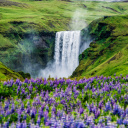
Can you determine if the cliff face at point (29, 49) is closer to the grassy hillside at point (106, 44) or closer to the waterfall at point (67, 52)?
the waterfall at point (67, 52)

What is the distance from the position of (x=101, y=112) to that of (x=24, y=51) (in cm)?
9089

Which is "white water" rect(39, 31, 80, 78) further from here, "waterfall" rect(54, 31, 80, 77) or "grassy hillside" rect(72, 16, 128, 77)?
"grassy hillside" rect(72, 16, 128, 77)

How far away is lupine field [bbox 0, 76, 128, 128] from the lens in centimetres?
403

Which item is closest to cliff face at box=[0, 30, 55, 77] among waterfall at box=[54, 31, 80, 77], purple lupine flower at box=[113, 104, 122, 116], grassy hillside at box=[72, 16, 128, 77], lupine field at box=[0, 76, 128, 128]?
waterfall at box=[54, 31, 80, 77]

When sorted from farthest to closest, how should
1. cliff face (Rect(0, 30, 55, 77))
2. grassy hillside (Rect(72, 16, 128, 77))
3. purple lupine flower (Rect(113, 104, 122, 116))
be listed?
cliff face (Rect(0, 30, 55, 77))
grassy hillside (Rect(72, 16, 128, 77))
purple lupine flower (Rect(113, 104, 122, 116))

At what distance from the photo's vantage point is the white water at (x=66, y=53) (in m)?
82.9

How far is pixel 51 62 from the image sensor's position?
98.6m

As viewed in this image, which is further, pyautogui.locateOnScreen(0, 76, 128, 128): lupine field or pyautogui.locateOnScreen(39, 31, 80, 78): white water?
pyautogui.locateOnScreen(39, 31, 80, 78): white water

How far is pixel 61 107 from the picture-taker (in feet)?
17.3

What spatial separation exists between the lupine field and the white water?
74.3 metres

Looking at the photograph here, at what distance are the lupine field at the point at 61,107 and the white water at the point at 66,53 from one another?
7435 cm

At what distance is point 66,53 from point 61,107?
82.7 m

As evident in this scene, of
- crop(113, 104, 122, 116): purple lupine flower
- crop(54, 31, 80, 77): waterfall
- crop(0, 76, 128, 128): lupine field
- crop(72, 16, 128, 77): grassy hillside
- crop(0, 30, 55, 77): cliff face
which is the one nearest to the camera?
crop(0, 76, 128, 128): lupine field

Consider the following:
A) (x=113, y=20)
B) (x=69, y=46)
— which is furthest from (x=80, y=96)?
(x=69, y=46)
